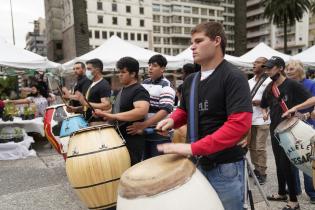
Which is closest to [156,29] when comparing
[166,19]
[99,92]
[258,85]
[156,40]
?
[156,40]

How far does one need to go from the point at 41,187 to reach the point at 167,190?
4.25 metres

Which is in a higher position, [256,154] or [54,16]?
[54,16]

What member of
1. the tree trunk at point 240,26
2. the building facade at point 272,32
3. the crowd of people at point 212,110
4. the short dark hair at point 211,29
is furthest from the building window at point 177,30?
the short dark hair at point 211,29

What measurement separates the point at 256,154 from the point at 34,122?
18.3ft

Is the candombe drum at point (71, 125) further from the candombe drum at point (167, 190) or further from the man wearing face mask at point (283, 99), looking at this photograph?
the candombe drum at point (167, 190)

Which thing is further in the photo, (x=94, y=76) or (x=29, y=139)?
(x=29, y=139)

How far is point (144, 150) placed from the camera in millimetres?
3865

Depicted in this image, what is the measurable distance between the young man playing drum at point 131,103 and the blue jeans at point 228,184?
4.36 ft

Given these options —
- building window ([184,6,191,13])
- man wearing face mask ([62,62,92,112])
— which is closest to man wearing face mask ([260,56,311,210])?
man wearing face mask ([62,62,92,112])

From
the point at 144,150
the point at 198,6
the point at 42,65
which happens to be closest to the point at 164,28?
the point at 198,6

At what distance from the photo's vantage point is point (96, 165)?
9.91 ft

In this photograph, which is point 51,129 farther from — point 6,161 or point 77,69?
point 6,161

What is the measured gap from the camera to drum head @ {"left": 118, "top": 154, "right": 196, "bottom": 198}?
1.77 meters

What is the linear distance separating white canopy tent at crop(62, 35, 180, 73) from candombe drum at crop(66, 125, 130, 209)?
306 inches
